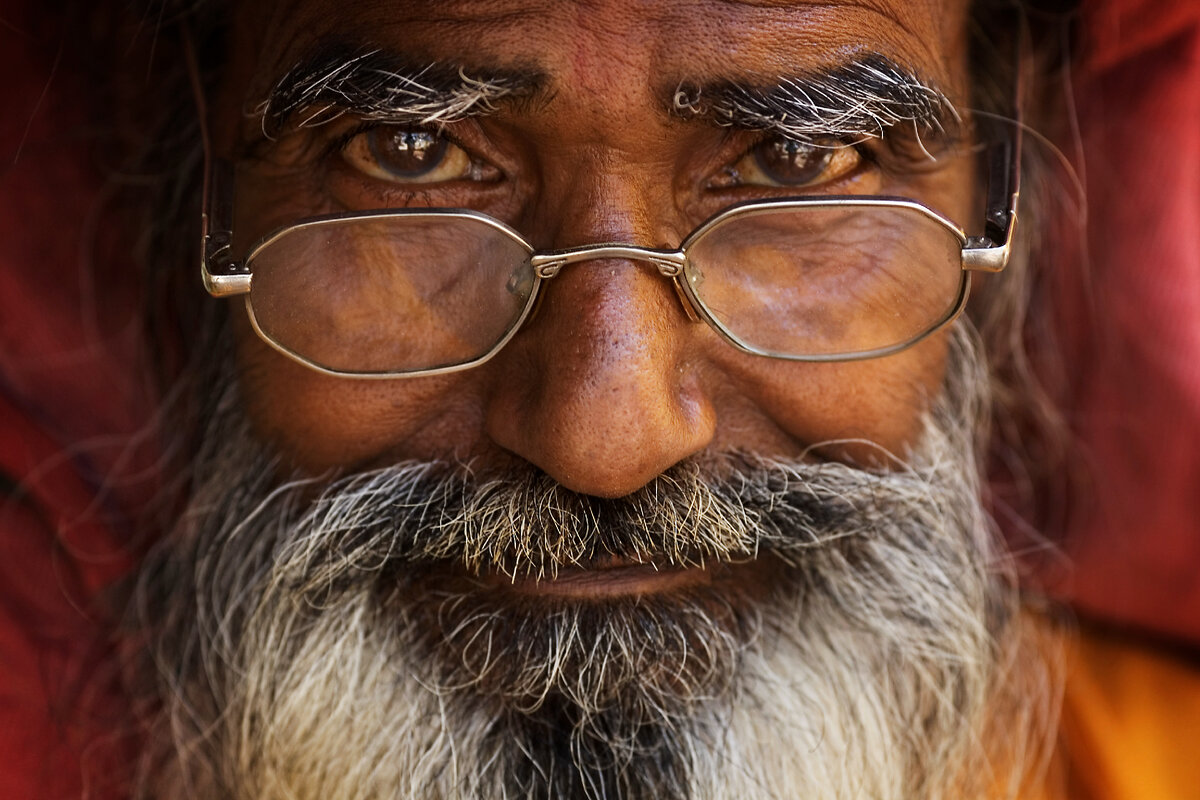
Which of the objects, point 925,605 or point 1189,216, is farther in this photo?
point 1189,216

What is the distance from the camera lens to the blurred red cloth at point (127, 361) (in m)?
1.39

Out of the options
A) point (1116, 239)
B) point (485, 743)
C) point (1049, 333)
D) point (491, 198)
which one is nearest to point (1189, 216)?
point (1116, 239)

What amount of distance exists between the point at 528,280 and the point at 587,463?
19cm

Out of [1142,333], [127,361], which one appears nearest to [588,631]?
[127,361]

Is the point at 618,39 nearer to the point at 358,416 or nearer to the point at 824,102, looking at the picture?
the point at 824,102

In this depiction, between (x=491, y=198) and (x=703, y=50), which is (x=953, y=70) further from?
(x=491, y=198)

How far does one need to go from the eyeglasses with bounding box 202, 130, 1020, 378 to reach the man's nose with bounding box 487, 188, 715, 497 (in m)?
0.02

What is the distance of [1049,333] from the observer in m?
1.63

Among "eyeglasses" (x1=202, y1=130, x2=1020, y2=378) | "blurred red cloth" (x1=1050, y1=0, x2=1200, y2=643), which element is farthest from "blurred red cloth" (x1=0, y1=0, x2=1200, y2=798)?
"eyeglasses" (x1=202, y1=130, x2=1020, y2=378)

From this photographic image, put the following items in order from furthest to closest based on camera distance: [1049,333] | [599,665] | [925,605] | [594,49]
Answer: [1049,333], [925,605], [599,665], [594,49]

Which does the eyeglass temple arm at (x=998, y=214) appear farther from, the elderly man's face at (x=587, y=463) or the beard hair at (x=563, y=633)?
the beard hair at (x=563, y=633)

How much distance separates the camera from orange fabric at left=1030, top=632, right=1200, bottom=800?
1.46 metres

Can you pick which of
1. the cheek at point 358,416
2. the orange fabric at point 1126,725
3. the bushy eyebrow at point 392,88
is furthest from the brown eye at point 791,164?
the orange fabric at point 1126,725

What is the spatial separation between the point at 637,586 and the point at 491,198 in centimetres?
42
